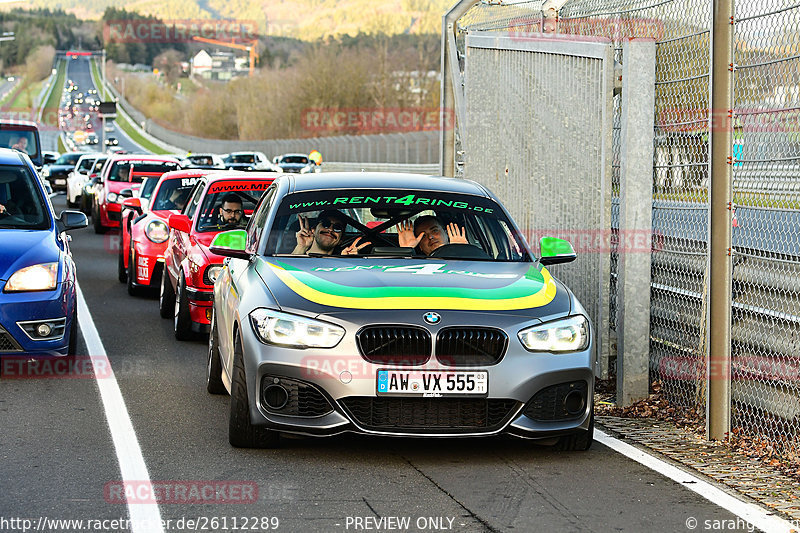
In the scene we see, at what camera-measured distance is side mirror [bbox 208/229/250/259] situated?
8062 mm

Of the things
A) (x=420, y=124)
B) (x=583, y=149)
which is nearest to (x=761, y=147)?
(x=583, y=149)

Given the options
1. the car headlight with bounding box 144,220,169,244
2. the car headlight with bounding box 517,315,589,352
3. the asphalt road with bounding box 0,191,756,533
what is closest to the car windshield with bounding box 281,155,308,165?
the car headlight with bounding box 144,220,169,244

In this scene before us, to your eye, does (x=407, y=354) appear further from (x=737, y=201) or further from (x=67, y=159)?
(x=67, y=159)

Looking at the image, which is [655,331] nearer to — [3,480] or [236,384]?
[236,384]

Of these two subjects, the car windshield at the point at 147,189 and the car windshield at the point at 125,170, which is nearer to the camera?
the car windshield at the point at 147,189

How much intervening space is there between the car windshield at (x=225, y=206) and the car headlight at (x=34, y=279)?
2.68 meters

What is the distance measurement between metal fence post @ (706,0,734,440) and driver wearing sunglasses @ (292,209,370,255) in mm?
2038

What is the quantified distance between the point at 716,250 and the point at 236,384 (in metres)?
2.79

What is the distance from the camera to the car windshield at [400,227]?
7.86 metres

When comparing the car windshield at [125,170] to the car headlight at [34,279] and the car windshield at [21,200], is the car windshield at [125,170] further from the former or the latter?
the car headlight at [34,279]
